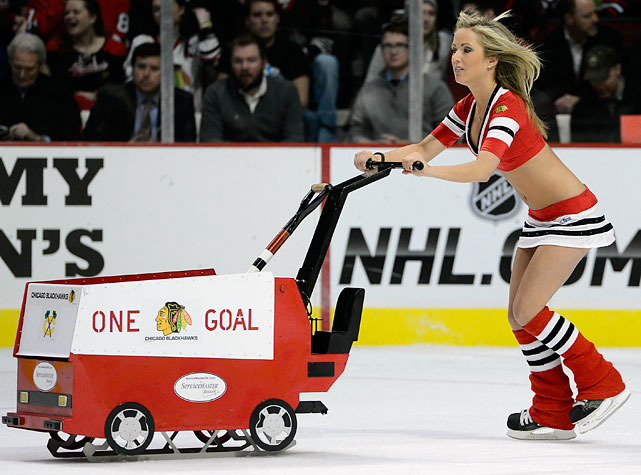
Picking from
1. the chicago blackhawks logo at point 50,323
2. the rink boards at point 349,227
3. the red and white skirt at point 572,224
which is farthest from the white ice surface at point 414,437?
the rink boards at point 349,227

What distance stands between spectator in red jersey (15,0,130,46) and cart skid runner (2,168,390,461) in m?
3.72

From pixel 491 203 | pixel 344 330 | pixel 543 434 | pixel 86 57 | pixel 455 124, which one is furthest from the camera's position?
pixel 86 57

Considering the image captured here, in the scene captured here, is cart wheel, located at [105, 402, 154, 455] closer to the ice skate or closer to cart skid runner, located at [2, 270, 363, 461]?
cart skid runner, located at [2, 270, 363, 461]

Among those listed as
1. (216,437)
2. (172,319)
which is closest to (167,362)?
(172,319)

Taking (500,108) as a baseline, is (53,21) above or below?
above

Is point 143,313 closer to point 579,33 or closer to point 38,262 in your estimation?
point 38,262

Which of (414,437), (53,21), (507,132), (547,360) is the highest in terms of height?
(53,21)

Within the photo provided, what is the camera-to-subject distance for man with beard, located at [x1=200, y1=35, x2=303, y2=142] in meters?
6.94

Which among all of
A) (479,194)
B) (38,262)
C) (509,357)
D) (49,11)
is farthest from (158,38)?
(509,357)

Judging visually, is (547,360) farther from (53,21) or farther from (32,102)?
(53,21)

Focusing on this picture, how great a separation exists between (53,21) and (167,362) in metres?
4.10

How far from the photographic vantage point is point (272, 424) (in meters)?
3.61

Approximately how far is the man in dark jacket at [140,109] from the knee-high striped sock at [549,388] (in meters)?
3.27

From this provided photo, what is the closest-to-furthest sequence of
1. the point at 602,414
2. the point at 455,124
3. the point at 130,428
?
1. the point at 130,428
2. the point at 602,414
3. the point at 455,124
